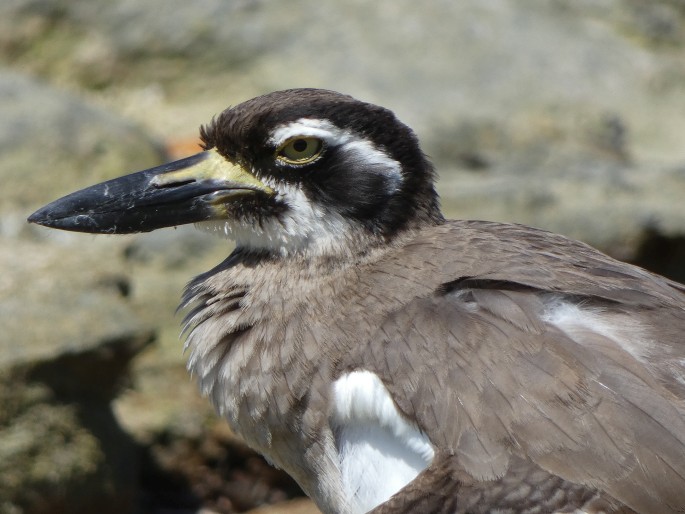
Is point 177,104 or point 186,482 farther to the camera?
point 177,104

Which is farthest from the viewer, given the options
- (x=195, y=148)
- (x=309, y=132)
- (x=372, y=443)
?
(x=195, y=148)

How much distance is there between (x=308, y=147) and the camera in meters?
4.29

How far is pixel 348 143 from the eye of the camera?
430cm

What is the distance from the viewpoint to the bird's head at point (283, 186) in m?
4.28

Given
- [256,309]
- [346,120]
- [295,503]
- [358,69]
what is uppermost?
[358,69]

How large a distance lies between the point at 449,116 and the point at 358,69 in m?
1.09

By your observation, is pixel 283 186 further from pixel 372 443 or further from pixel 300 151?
pixel 372 443

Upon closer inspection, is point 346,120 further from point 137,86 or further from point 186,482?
point 137,86

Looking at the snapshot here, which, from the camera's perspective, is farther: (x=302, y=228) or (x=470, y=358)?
(x=302, y=228)

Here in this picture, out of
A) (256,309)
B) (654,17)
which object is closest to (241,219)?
(256,309)

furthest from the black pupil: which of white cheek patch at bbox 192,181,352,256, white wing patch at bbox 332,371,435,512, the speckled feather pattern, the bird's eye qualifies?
white wing patch at bbox 332,371,435,512

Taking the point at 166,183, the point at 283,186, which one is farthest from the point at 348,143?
the point at 166,183

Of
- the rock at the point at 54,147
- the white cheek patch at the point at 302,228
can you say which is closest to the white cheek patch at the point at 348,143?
the white cheek patch at the point at 302,228

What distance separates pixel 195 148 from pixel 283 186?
5.77 m
